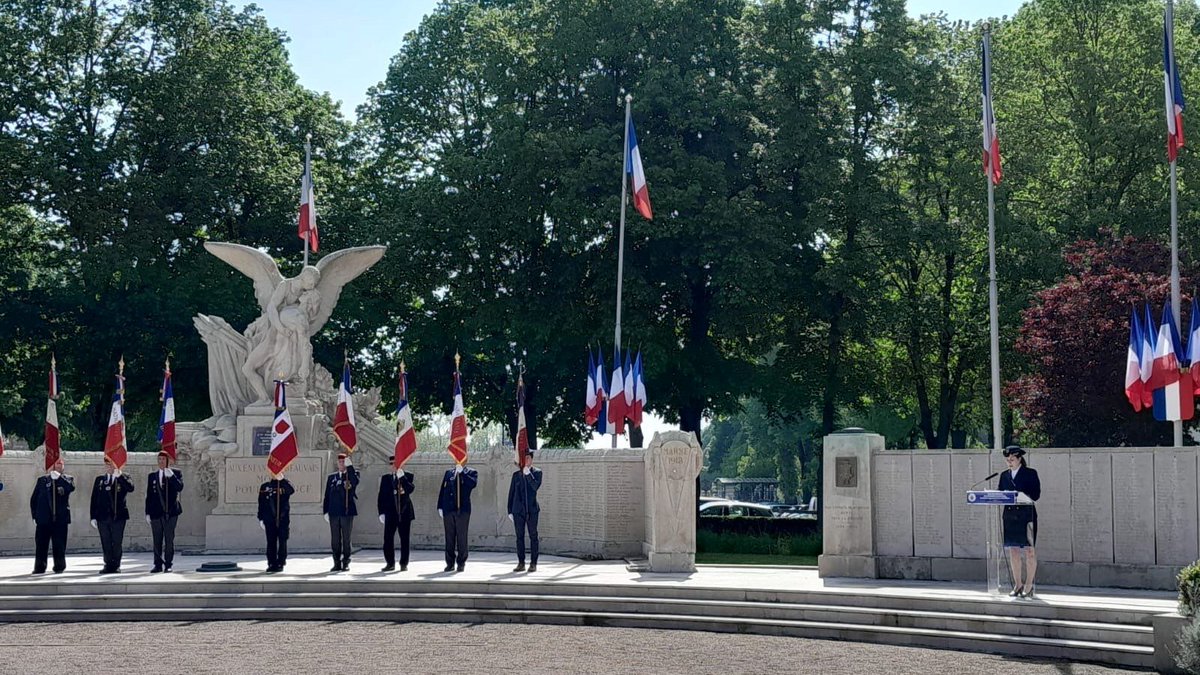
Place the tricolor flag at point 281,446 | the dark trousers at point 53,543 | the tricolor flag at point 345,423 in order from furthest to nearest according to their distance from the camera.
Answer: the tricolor flag at point 345,423 < the tricolor flag at point 281,446 < the dark trousers at point 53,543

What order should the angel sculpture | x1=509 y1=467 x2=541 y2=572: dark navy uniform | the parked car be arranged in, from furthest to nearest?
1. the parked car
2. the angel sculpture
3. x1=509 y1=467 x2=541 y2=572: dark navy uniform

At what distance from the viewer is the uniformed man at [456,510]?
68.9 feet

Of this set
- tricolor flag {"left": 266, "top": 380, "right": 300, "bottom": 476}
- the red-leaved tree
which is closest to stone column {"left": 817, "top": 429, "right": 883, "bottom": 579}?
tricolor flag {"left": 266, "top": 380, "right": 300, "bottom": 476}

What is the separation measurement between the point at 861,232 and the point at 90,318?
68.9 feet

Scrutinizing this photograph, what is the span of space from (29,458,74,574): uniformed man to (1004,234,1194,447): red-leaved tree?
69.2ft

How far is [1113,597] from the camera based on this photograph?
16250 mm

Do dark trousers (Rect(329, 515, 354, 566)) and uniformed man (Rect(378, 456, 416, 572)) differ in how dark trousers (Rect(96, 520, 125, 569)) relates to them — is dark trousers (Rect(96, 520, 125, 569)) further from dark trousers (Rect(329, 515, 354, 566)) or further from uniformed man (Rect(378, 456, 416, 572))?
uniformed man (Rect(378, 456, 416, 572))

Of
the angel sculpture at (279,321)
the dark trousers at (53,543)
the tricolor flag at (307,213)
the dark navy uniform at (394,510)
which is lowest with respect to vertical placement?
the dark trousers at (53,543)

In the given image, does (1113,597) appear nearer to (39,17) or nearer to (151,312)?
(151,312)

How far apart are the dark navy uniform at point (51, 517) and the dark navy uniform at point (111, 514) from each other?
484mm

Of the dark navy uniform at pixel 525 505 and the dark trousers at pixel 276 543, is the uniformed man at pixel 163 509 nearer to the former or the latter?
the dark trousers at pixel 276 543

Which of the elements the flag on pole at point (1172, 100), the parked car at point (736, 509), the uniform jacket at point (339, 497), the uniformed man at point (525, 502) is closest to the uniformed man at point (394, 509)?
the uniform jacket at point (339, 497)

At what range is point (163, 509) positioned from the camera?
21.4 meters

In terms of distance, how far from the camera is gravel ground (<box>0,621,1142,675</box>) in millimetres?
13367
